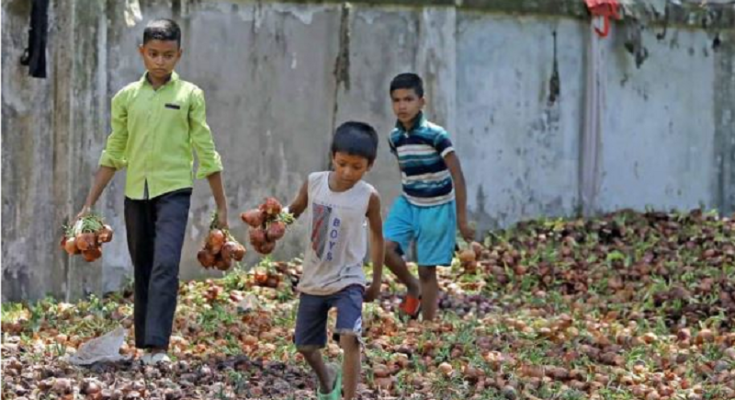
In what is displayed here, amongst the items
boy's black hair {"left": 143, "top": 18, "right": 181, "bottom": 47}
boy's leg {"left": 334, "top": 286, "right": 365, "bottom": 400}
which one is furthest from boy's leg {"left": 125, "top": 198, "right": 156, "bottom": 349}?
boy's leg {"left": 334, "top": 286, "right": 365, "bottom": 400}

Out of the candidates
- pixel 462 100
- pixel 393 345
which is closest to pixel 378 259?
pixel 393 345

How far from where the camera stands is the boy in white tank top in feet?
21.8

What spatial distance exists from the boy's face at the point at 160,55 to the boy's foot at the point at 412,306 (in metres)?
2.49

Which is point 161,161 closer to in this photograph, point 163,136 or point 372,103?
point 163,136

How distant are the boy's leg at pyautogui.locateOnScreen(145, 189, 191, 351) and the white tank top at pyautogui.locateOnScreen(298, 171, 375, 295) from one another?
1.10 metres

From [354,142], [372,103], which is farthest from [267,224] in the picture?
[372,103]

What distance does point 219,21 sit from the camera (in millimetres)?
10727

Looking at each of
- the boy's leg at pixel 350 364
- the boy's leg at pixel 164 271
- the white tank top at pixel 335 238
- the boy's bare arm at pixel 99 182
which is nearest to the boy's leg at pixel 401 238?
the boy's leg at pixel 164 271

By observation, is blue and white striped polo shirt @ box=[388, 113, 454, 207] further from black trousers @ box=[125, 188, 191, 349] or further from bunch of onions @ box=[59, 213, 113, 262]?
bunch of onions @ box=[59, 213, 113, 262]

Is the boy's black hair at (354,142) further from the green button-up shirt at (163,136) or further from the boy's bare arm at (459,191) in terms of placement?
the boy's bare arm at (459,191)

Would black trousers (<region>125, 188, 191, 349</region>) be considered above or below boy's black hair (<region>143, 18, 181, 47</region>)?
below

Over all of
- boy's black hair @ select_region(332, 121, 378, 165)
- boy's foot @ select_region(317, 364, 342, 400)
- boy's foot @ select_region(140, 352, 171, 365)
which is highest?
boy's black hair @ select_region(332, 121, 378, 165)

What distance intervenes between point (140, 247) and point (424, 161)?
2019 millimetres

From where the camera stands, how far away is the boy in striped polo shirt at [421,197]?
9.02 meters
